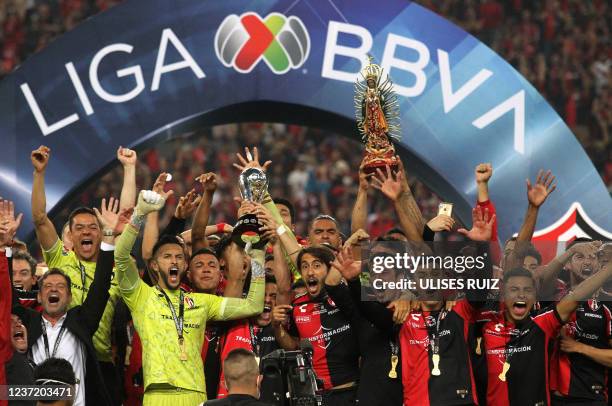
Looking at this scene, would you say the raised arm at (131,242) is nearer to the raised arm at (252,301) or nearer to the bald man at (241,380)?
the raised arm at (252,301)

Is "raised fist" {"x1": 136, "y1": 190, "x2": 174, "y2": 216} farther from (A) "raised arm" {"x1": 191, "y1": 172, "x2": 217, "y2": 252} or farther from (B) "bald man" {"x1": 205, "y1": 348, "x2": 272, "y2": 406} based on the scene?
(B) "bald man" {"x1": 205, "y1": 348, "x2": 272, "y2": 406}

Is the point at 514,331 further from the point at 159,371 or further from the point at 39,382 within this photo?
the point at 39,382

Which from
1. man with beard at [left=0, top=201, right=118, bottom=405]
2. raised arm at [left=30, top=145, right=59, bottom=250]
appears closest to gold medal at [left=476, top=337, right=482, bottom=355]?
man with beard at [left=0, top=201, right=118, bottom=405]

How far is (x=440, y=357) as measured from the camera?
780 cm

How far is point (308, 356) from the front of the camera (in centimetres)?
726

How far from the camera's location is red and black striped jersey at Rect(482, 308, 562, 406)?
26.5ft

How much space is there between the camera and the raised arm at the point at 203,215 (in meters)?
9.03

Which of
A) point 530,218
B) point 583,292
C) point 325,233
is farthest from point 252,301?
point 583,292

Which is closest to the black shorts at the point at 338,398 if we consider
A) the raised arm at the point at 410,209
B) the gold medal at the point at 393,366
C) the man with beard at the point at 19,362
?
the gold medal at the point at 393,366

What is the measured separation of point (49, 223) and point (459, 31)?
3699 mm

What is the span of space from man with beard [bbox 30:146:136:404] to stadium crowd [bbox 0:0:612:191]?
10.0m

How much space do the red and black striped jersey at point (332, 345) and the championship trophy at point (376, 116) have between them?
1.14 meters

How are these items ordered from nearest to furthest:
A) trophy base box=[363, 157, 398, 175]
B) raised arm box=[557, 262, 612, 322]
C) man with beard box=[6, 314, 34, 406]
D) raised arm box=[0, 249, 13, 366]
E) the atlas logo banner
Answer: raised arm box=[0, 249, 13, 366] < man with beard box=[6, 314, 34, 406] < raised arm box=[557, 262, 612, 322] < trophy base box=[363, 157, 398, 175] < the atlas logo banner

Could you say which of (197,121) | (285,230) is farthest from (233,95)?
(285,230)
